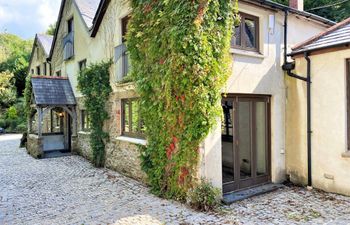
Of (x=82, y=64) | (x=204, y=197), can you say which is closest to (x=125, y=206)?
(x=204, y=197)

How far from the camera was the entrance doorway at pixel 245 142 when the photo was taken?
857cm

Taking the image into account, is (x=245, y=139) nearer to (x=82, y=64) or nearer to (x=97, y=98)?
(x=97, y=98)

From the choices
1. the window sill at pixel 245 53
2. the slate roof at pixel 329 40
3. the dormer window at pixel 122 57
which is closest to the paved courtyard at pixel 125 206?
the dormer window at pixel 122 57

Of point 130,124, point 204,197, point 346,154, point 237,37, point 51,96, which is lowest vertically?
point 204,197

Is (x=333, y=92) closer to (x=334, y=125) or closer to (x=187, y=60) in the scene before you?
(x=334, y=125)

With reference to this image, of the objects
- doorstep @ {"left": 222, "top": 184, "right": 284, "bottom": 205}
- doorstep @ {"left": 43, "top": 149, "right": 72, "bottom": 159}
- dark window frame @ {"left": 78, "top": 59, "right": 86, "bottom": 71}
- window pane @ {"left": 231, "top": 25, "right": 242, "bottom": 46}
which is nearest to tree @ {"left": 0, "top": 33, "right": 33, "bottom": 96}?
doorstep @ {"left": 43, "top": 149, "right": 72, "bottom": 159}

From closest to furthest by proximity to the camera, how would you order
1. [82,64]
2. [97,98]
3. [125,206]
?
[125,206], [97,98], [82,64]

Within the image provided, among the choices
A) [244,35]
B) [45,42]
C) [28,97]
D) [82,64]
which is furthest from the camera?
[45,42]

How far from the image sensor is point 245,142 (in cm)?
898

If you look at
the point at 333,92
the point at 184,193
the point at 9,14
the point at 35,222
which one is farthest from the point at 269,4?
→ the point at 9,14

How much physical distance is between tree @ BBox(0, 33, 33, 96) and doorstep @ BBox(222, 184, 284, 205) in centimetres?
3662

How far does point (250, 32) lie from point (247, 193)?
5.12 metres

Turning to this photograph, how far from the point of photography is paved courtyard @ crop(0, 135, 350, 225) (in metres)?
6.60

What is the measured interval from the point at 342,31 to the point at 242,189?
5994mm
